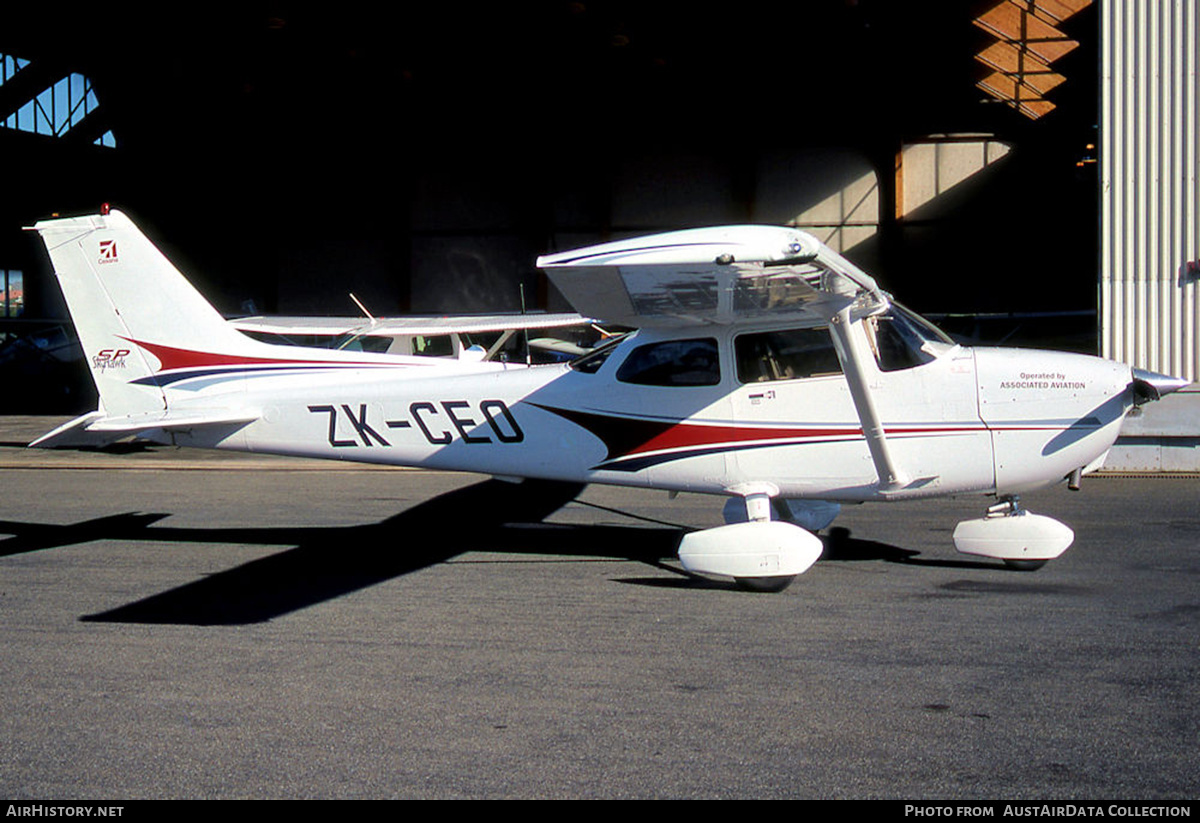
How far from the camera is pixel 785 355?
759 centimetres

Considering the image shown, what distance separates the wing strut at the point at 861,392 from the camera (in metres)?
7.12

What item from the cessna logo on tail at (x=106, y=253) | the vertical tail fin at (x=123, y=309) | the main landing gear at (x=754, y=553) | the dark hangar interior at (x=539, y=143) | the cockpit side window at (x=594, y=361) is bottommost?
the main landing gear at (x=754, y=553)

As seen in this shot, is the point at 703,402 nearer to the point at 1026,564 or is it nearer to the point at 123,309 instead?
the point at 1026,564

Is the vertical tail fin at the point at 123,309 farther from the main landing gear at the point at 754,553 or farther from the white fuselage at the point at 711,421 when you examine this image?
the main landing gear at the point at 754,553

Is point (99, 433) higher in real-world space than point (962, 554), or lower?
higher

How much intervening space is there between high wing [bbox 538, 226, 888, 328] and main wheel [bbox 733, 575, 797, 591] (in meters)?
1.63

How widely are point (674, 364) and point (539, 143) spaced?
2549cm

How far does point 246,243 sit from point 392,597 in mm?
30095

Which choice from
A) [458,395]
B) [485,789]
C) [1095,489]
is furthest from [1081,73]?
[485,789]

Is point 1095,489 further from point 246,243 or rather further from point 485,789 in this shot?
point 246,243

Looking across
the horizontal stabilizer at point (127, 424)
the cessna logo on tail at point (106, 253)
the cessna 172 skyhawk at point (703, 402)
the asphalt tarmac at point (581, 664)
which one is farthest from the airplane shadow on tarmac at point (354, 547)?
the cessna logo on tail at point (106, 253)

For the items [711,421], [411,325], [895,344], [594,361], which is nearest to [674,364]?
[711,421]

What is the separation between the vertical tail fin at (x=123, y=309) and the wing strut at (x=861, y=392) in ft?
14.6

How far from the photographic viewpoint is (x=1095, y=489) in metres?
11.0
